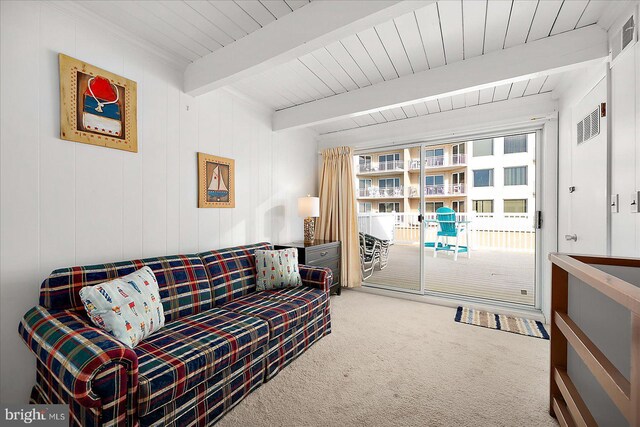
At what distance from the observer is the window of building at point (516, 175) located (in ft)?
16.2

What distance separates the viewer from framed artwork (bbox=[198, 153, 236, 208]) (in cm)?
255

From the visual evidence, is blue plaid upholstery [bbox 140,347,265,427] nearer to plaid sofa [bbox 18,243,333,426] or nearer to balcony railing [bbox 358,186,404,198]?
plaid sofa [bbox 18,243,333,426]

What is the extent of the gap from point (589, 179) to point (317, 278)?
238 cm

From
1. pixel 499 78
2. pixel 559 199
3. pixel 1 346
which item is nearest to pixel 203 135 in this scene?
pixel 1 346

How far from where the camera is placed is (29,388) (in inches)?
62.7

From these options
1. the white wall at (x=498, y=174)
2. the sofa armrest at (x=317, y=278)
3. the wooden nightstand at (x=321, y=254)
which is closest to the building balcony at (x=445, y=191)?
the white wall at (x=498, y=174)

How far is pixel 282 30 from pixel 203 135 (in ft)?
4.17

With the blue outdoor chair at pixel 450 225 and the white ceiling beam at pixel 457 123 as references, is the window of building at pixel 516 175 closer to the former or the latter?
the blue outdoor chair at pixel 450 225

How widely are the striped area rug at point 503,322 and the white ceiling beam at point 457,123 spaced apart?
Result: 215 cm

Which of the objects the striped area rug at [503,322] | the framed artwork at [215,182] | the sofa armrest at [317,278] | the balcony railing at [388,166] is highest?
the balcony railing at [388,166]

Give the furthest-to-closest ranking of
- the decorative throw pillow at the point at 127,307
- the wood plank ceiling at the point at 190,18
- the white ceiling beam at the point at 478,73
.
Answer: the white ceiling beam at the point at 478,73 → the wood plank ceiling at the point at 190,18 → the decorative throw pillow at the point at 127,307

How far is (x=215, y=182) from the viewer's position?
2.68 meters

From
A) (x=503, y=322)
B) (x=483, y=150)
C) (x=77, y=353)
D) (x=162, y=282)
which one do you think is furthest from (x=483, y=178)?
(x=77, y=353)

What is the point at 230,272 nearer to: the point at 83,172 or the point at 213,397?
the point at 213,397
